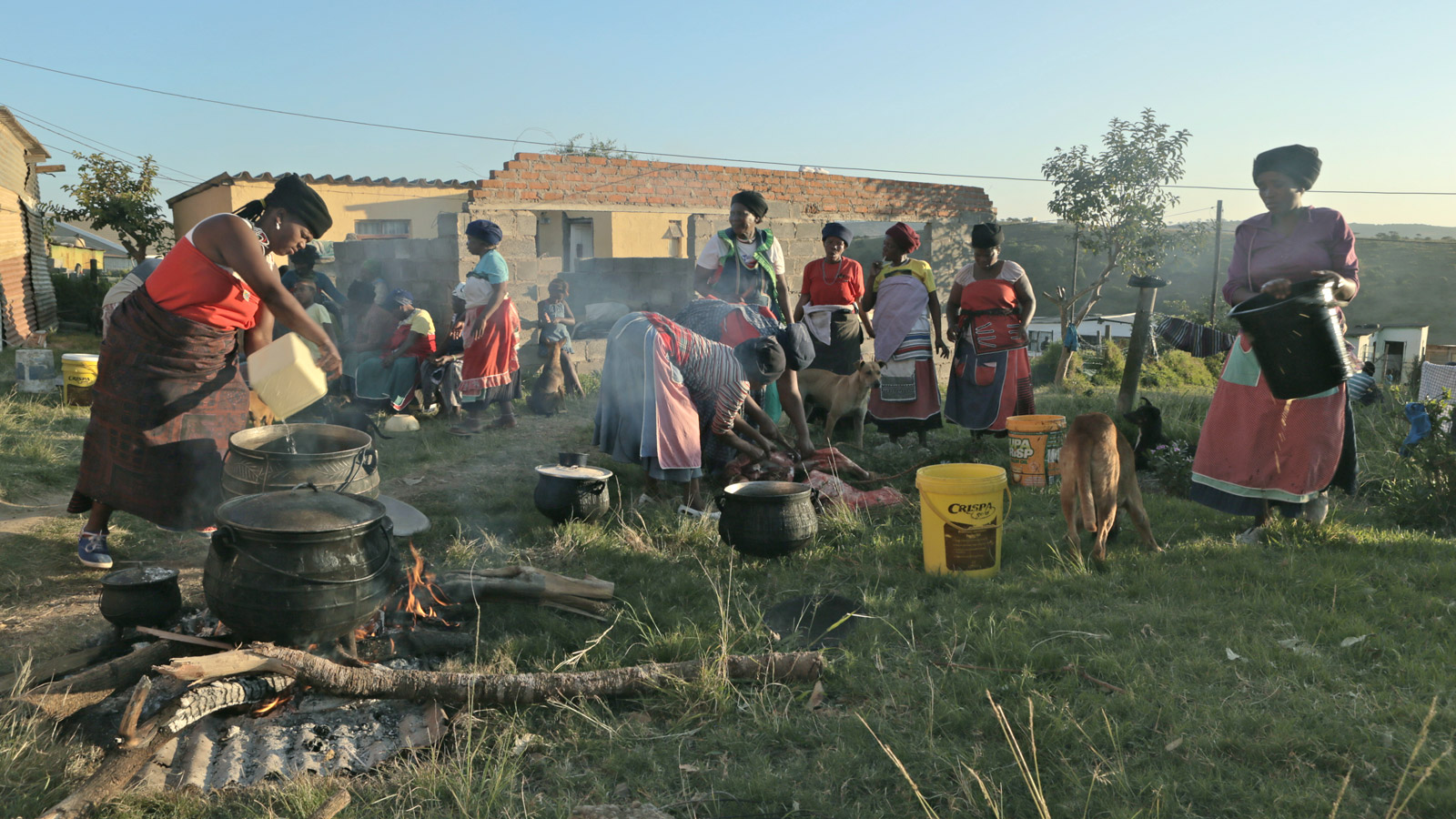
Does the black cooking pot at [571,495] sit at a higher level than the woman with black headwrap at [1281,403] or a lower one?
lower

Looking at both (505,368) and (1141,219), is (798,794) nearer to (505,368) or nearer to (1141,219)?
(505,368)

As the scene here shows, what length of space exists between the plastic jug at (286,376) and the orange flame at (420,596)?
79 centimetres

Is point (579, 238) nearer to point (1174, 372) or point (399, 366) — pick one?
point (1174, 372)

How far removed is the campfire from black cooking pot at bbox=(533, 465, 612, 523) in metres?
1.47

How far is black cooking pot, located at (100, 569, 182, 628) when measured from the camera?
3.36 metres

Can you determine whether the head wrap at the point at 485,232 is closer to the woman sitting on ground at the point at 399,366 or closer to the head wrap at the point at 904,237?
the woman sitting on ground at the point at 399,366

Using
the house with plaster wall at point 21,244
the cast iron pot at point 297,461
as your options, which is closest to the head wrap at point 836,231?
the cast iron pot at point 297,461

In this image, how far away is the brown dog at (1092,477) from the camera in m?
4.45

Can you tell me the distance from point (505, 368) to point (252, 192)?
19.5 metres

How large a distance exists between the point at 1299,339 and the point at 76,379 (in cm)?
1077

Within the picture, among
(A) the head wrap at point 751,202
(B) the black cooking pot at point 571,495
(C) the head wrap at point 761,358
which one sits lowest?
(B) the black cooking pot at point 571,495

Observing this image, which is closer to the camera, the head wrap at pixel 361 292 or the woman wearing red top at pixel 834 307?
the woman wearing red top at pixel 834 307

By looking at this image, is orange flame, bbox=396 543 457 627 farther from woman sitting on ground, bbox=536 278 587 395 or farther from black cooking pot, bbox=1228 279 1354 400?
woman sitting on ground, bbox=536 278 587 395

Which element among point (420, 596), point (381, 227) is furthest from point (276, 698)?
point (381, 227)
